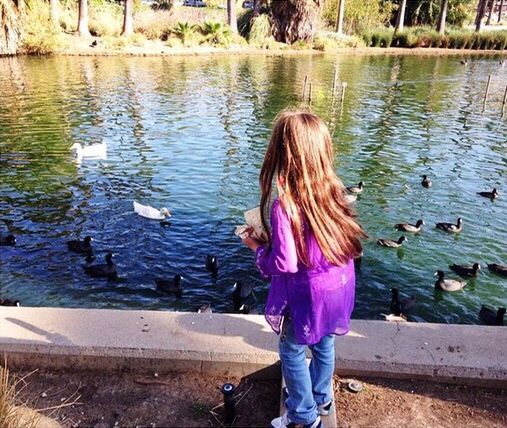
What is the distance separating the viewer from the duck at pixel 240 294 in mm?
7232

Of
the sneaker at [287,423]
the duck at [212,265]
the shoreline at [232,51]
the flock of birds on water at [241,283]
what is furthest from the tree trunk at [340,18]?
the sneaker at [287,423]

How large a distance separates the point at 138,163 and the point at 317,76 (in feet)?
64.3

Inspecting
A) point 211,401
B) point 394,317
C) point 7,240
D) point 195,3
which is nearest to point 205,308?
point 394,317

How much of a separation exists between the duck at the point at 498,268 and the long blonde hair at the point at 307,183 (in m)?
6.32

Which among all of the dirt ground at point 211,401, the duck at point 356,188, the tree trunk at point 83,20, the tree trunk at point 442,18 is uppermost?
the tree trunk at point 442,18

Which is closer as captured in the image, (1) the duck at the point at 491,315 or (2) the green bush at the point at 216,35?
(1) the duck at the point at 491,315

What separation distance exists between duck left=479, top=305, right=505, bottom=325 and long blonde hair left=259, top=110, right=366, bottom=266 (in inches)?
184

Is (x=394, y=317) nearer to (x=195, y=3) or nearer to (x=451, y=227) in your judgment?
(x=451, y=227)

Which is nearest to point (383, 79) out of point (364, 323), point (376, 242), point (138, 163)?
point (138, 163)

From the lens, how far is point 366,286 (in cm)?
789

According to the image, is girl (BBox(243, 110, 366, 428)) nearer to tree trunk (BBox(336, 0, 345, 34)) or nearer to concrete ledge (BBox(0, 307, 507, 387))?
concrete ledge (BBox(0, 307, 507, 387))

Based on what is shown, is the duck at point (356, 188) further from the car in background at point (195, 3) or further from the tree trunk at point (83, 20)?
the car in background at point (195, 3)

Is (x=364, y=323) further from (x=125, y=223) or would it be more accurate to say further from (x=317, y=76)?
(x=317, y=76)

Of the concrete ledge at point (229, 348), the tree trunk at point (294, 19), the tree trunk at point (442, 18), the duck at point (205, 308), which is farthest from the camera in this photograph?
the tree trunk at point (442, 18)
